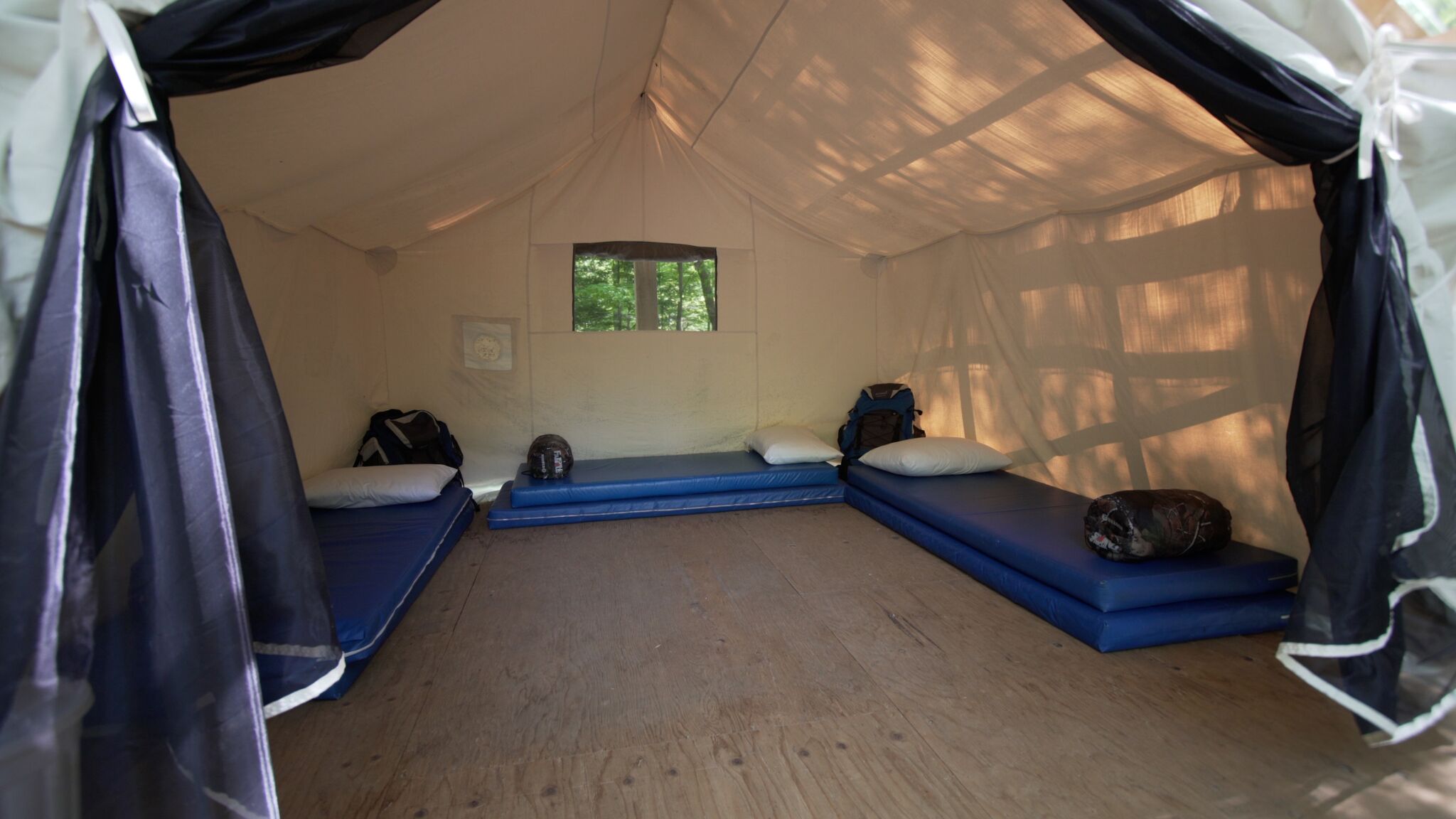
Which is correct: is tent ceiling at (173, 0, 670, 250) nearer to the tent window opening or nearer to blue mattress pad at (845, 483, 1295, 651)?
the tent window opening

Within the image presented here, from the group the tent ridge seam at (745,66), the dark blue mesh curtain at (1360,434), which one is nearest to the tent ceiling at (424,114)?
the tent ridge seam at (745,66)

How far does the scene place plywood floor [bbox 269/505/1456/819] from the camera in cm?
157

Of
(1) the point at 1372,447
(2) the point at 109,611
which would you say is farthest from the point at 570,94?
(1) the point at 1372,447

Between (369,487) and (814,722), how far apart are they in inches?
112

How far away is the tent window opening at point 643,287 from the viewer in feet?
16.1

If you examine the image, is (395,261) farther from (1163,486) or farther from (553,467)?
(1163,486)

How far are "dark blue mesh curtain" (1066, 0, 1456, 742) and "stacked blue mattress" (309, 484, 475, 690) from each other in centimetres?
247

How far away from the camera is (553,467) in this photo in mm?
4301

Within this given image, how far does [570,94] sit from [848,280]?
2974mm

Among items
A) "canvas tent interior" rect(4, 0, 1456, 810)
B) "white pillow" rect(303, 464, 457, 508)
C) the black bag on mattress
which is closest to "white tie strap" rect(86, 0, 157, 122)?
"canvas tent interior" rect(4, 0, 1456, 810)

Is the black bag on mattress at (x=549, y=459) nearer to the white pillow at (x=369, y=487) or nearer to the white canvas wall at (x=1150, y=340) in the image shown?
the white pillow at (x=369, y=487)

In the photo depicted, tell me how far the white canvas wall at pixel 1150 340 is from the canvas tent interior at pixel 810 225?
0.01 m

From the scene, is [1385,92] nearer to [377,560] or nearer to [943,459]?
[943,459]

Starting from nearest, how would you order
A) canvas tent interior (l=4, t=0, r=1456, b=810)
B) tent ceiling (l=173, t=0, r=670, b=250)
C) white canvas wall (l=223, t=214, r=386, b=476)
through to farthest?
tent ceiling (l=173, t=0, r=670, b=250), canvas tent interior (l=4, t=0, r=1456, b=810), white canvas wall (l=223, t=214, r=386, b=476)
